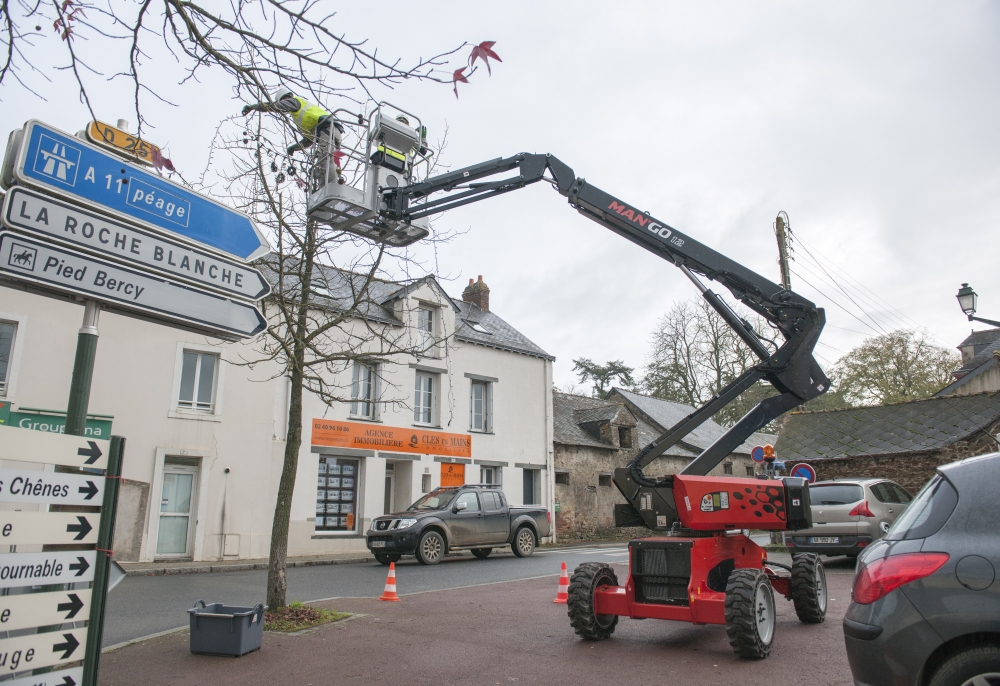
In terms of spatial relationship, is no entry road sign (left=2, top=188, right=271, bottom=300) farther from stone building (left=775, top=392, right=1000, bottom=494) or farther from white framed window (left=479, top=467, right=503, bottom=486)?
white framed window (left=479, top=467, right=503, bottom=486)

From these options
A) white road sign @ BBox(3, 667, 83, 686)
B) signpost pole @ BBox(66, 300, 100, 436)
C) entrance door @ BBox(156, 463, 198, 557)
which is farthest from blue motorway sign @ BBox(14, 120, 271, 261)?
entrance door @ BBox(156, 463, 198, 557)

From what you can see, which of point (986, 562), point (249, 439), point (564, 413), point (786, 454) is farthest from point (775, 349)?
point (564, 413)

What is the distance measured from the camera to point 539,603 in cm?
973

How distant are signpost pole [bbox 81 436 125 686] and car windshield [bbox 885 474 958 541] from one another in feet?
13.0

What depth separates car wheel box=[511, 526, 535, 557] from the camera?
17766 mm

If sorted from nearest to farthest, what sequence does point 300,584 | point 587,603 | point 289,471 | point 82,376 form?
1. point 82,376
2. point 587,603
3. point 289,471
4. point 300,584

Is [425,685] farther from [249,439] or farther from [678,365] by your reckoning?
[678,365]

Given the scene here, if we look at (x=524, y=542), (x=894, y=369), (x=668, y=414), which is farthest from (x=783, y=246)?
(x=894, y=369)

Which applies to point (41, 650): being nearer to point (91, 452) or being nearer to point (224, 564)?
point (91, 452)

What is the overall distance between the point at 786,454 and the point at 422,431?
10.5 m

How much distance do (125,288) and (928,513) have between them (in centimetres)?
435

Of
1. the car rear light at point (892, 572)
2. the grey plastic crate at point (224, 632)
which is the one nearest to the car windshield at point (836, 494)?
the car rear light at point (892, 572)

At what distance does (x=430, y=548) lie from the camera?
1563 centimetres

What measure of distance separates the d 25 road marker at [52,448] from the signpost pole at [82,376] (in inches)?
3.4
